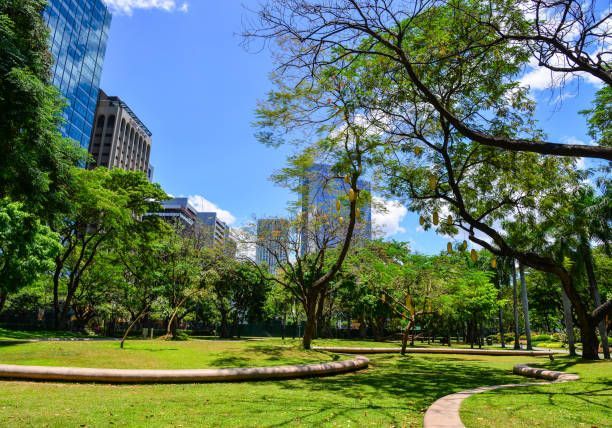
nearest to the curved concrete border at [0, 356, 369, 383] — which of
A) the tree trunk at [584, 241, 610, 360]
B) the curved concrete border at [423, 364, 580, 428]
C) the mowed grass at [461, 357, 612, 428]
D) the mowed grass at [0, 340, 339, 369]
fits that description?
the mowed grass at [0, 340, 339, 369]

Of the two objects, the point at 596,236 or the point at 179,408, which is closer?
the point at 179,408

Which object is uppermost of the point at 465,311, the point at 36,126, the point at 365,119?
the point at 365,119

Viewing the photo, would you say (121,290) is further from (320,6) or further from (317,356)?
(320,6)

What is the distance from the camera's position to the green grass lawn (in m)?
6.68

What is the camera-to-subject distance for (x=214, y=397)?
886 cm

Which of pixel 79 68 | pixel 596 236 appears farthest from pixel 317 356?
pixel 79 68

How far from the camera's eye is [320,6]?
751 cm

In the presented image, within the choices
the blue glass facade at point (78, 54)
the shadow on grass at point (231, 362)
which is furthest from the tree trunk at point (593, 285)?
the blue glass facade at point (78, 54)

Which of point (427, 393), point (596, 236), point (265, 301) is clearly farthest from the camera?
point (265, 301)

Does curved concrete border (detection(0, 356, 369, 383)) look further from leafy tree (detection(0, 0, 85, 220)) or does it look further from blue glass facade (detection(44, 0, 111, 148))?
blue glass facade (detection(44, 0, 111, 148))

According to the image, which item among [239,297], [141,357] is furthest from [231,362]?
[239,297]

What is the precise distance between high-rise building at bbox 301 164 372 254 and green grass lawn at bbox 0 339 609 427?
599 cm

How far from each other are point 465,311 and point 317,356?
22.5 m

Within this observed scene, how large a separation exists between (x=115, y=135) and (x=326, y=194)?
72776mm
